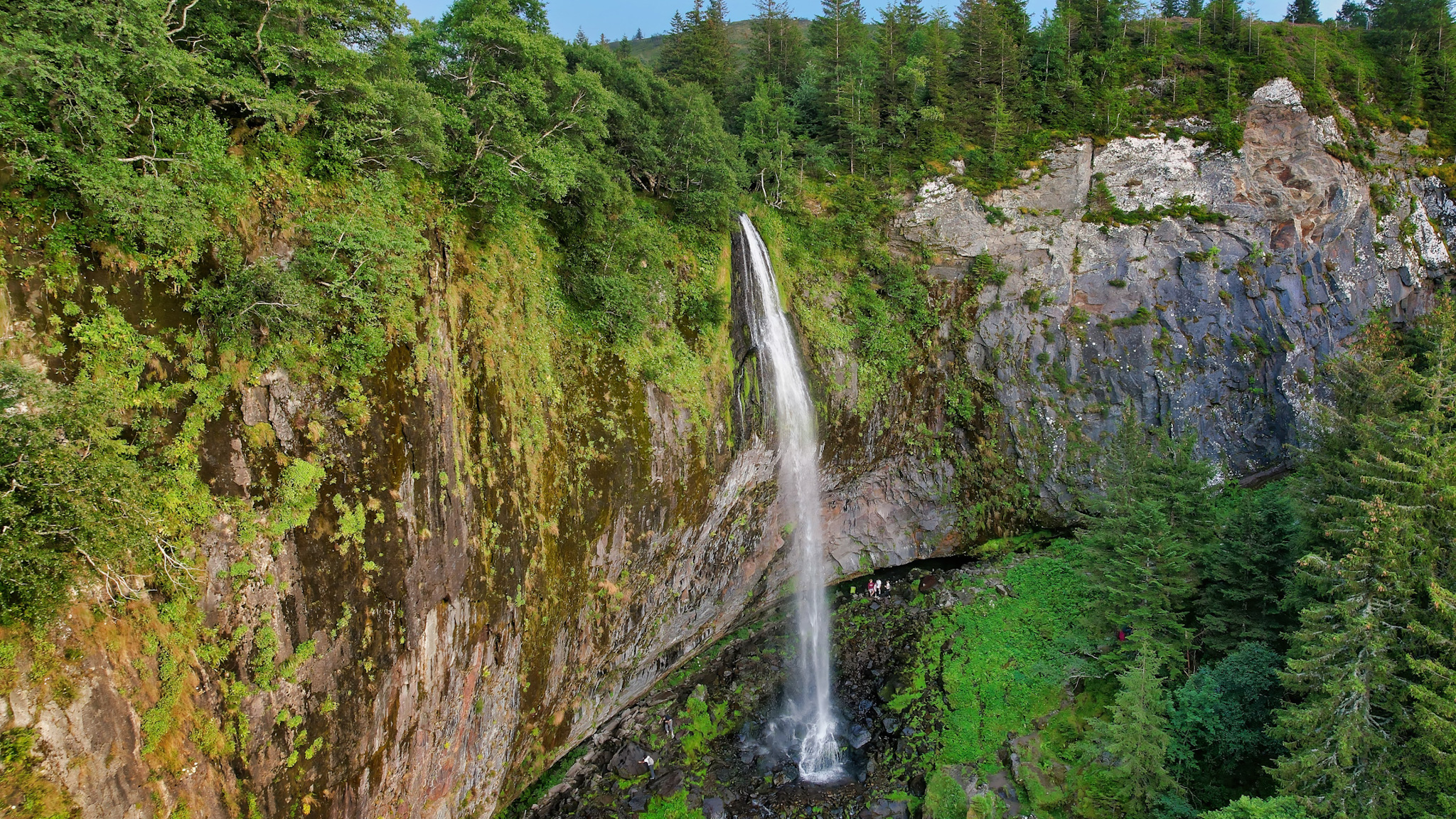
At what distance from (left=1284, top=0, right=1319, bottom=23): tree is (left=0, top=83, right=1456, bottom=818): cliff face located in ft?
68.4

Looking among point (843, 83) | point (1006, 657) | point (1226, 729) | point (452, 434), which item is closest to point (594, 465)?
point (452, 434)

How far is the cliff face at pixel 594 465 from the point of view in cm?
792

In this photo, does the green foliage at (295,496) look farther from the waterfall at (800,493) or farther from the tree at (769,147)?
the tree at (769,147)

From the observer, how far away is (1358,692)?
988 cm

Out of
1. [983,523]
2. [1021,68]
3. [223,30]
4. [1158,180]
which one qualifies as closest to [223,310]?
[223,30]

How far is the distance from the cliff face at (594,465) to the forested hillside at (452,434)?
0.09m

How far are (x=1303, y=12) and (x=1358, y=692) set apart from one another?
1873 inches

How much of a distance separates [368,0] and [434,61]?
3111 millimetres

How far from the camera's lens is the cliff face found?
7.92m

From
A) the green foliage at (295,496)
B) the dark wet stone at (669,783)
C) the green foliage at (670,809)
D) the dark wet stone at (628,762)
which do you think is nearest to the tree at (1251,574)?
the green foliage at (670,809)

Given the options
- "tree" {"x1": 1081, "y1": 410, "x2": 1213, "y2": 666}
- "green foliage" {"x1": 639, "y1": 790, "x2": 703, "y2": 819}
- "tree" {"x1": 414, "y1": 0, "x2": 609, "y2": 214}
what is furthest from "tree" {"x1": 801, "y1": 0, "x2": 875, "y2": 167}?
"green foliage" {"x1": 639, "y1": 790, "x2": 703, "y2": 819}

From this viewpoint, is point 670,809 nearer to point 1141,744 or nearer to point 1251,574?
point 1141,744

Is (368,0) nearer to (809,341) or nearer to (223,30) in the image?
(223,30)

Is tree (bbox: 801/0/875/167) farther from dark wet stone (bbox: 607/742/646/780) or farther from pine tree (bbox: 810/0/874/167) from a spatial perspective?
dark wet stone (bbox: 607/742/646/780)
